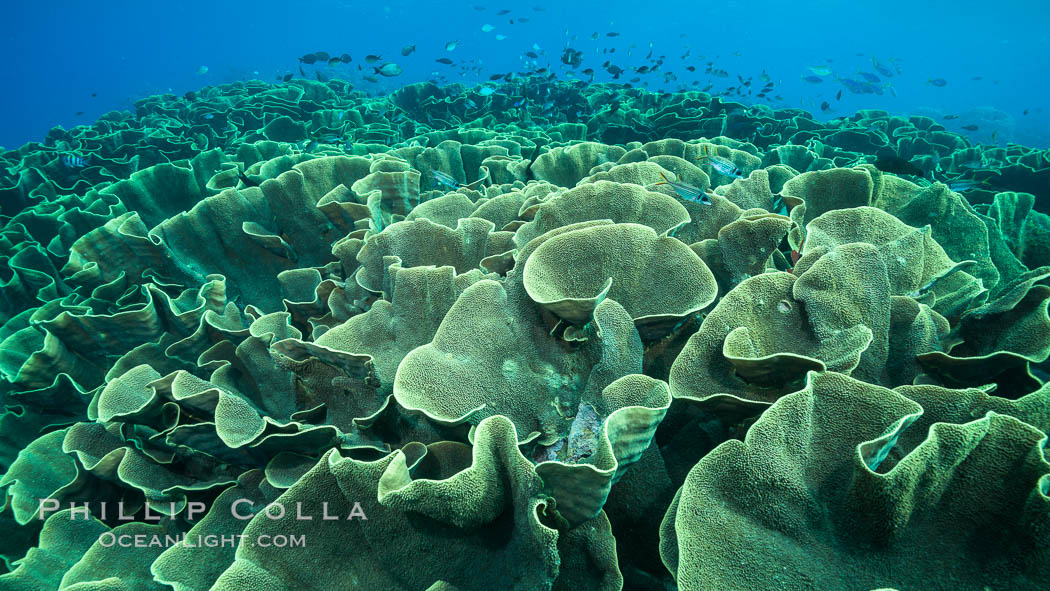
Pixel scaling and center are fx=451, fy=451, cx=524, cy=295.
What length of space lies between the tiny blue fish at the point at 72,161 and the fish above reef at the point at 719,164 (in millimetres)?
8024

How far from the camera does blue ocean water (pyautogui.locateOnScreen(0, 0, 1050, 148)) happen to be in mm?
97188

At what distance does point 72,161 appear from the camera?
6.14 m

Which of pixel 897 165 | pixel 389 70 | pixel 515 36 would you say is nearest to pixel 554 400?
pixel 897 165

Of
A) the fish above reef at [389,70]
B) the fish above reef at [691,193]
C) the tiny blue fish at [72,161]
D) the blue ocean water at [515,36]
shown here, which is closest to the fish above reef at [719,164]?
the fish above reef at [691,193]

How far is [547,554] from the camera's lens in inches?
44.4

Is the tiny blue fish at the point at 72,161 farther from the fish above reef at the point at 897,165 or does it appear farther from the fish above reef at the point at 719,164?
the fish above reef at the point at 897,165

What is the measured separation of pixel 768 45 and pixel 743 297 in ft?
552

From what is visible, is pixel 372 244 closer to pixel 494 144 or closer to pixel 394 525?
pixel 394 525

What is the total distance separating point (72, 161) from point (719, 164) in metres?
8.20

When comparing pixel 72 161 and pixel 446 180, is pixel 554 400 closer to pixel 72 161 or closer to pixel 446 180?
pixel 446 180

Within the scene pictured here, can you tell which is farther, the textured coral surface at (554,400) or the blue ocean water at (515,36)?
the blue ocean water at (515,36)

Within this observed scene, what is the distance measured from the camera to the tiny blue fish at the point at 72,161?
20.2ft

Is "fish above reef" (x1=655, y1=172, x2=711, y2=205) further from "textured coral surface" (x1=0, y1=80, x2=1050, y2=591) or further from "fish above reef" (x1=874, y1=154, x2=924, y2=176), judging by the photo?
"fish above reef" (x1=874, y1=154, x2=924, y2=176)

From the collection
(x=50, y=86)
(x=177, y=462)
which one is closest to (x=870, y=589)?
(x=177, y=462)
